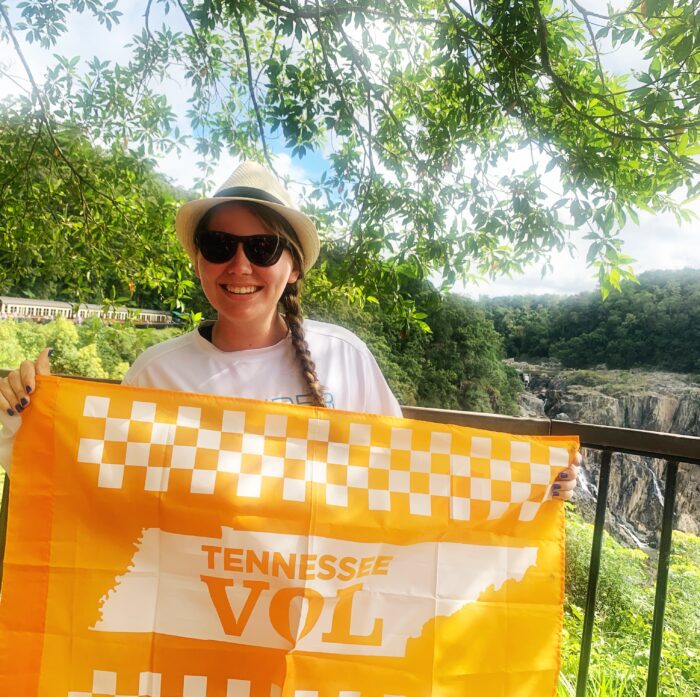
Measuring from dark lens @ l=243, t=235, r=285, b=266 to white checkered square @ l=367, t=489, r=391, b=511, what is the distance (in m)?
0.62

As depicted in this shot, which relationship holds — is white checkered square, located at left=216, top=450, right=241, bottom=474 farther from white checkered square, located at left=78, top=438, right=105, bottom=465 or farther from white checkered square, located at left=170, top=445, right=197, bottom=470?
white checkered square, located at left=78, top=438, right=105, bottom=465

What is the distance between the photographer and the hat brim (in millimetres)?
1353

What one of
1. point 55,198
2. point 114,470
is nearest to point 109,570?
point 114,470

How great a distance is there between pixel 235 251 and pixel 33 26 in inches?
162

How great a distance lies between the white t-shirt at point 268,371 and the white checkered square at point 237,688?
0.63 meters

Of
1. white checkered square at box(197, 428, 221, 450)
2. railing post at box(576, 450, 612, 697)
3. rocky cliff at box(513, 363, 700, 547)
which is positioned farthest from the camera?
rocky cliff at box(513, 363, 700, 547)

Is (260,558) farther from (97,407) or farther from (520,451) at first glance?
(520,451)

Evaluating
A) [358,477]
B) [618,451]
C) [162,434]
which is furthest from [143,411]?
[618,451]

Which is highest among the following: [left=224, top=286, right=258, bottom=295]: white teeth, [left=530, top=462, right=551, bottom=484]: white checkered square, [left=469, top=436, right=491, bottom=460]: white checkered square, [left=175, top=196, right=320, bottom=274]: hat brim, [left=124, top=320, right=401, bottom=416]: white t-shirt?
[left=175, top=196, right=320, bottom=274]: hat brim

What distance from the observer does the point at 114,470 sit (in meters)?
1.25

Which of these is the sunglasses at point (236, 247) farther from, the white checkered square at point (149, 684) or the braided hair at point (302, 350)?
the white checkered square at point (149, 684)

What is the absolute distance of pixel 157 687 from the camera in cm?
118

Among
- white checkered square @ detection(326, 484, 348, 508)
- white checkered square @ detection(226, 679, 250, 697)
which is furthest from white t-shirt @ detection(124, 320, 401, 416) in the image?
white checkered square @ detection(226, 679, 250, 697)

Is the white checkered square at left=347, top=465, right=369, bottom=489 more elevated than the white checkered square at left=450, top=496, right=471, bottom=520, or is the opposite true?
the white checkered square at left=347, top=465, right=369, bottom=489
